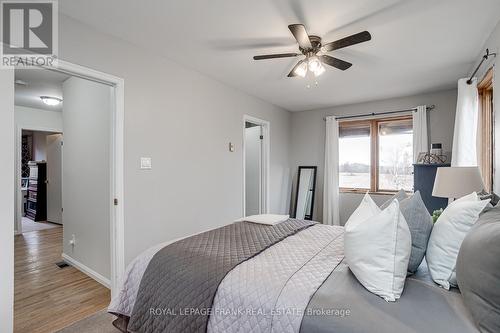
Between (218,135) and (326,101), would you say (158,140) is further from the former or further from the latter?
(326,101)

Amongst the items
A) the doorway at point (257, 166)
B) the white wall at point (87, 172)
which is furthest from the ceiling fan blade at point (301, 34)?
the doorway at point (257, 166)

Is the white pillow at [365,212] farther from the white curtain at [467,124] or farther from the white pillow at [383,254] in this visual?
the white curtain at [467,124]

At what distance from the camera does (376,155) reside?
14.8 feet

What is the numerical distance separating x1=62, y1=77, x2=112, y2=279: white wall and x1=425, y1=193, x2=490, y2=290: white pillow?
276 cm

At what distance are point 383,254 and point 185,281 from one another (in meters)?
1.03

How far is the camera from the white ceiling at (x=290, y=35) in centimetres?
190

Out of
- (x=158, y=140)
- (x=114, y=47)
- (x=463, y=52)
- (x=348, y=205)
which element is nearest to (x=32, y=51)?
(x=114, y=47)

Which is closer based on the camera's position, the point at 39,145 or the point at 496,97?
the point at 496,97

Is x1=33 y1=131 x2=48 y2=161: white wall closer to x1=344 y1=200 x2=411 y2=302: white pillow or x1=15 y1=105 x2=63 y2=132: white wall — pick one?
x1=15 y1=105 x2=63 y2=132: white wall

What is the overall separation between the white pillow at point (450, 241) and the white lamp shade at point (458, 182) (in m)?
1.01

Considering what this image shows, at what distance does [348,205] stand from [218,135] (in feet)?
9.31

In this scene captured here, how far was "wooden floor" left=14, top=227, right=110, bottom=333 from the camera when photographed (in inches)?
83.5

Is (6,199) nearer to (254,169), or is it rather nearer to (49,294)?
(49,294)

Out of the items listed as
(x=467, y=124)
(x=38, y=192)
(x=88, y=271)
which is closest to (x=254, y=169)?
(x=88, y=271)
